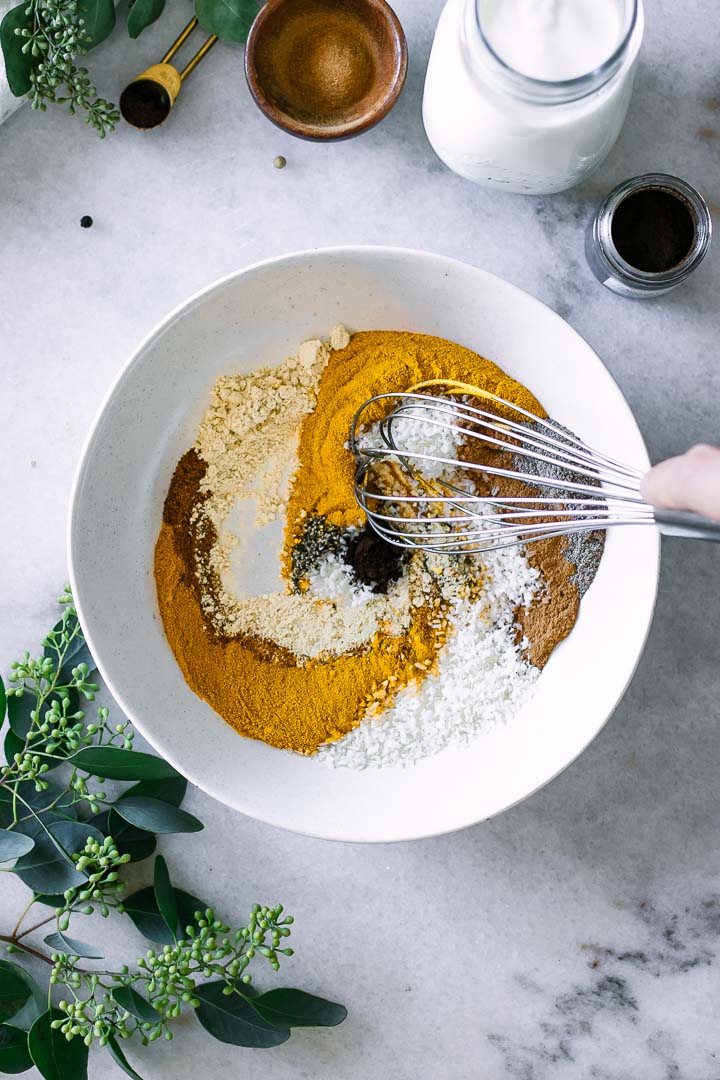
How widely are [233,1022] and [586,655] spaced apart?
584 mm

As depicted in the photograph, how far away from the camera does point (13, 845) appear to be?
0.97 metres

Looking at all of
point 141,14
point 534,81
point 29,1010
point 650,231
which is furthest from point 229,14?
point 29,1010

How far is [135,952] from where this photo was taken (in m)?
1.10

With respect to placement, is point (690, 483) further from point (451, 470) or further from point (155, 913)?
point (155, 913)

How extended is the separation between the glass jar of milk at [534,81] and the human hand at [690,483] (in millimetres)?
353

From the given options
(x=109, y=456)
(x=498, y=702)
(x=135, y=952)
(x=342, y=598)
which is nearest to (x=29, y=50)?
(x=109, y=456)

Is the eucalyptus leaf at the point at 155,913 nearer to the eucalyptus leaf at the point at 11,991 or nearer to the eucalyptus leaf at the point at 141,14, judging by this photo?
the eucalyptus leaf at the point at 11,991

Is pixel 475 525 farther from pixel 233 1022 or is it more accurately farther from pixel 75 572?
pixel 233 1022

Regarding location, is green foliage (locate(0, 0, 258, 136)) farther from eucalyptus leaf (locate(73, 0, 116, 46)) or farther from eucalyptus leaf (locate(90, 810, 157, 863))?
eucalyptus leaf (locate(90, 810, 157, 863))

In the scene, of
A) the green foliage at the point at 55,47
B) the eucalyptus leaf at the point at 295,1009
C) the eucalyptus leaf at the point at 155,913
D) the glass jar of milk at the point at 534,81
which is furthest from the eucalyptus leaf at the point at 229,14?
the eucalyptus leaf at the point at 295,1009

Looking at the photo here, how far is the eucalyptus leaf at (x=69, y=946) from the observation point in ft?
3.31

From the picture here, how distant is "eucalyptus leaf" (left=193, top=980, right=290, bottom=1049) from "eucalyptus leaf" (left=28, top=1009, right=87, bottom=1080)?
136 mm

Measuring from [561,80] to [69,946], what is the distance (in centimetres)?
102

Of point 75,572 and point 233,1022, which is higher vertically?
point 75,572
